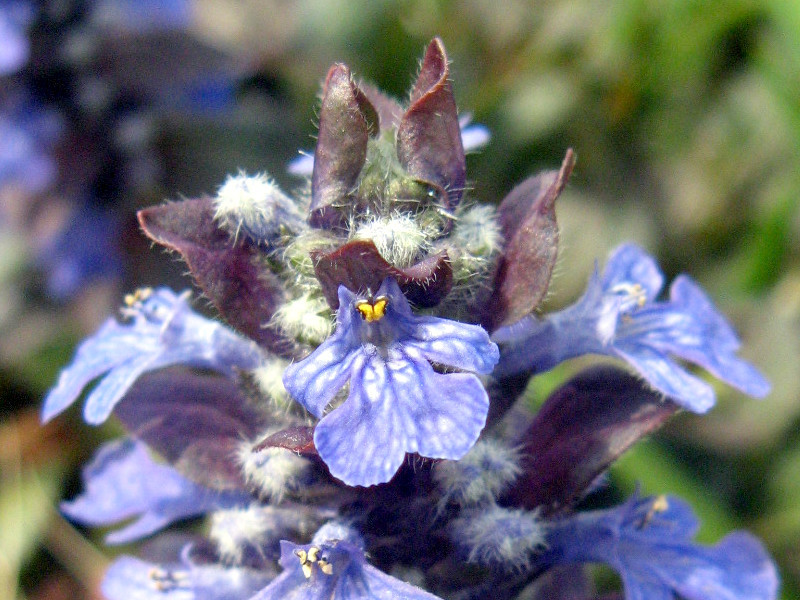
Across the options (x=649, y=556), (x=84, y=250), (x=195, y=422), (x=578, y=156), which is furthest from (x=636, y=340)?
(x=84, y=250)

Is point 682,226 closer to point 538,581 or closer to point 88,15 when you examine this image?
point 538,581

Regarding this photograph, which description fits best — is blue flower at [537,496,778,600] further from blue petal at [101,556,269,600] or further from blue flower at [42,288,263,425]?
blue flower at [42,288,263,425]

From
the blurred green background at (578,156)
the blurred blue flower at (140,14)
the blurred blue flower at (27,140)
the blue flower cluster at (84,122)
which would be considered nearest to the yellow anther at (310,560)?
the blurred green background at (578,156)

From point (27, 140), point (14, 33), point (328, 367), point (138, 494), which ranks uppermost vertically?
point (14, 33)

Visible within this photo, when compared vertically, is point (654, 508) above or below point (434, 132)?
below

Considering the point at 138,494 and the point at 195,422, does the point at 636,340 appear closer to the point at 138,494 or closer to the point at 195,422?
the point at 195,422

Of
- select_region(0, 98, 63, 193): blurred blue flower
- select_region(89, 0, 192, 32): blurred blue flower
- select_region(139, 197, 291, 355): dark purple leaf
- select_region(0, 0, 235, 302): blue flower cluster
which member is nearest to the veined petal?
select_region(139, 197, 291, 355): dark purple leaf

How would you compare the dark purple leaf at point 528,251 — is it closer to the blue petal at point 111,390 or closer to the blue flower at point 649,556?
the blue flower at point 649,556
